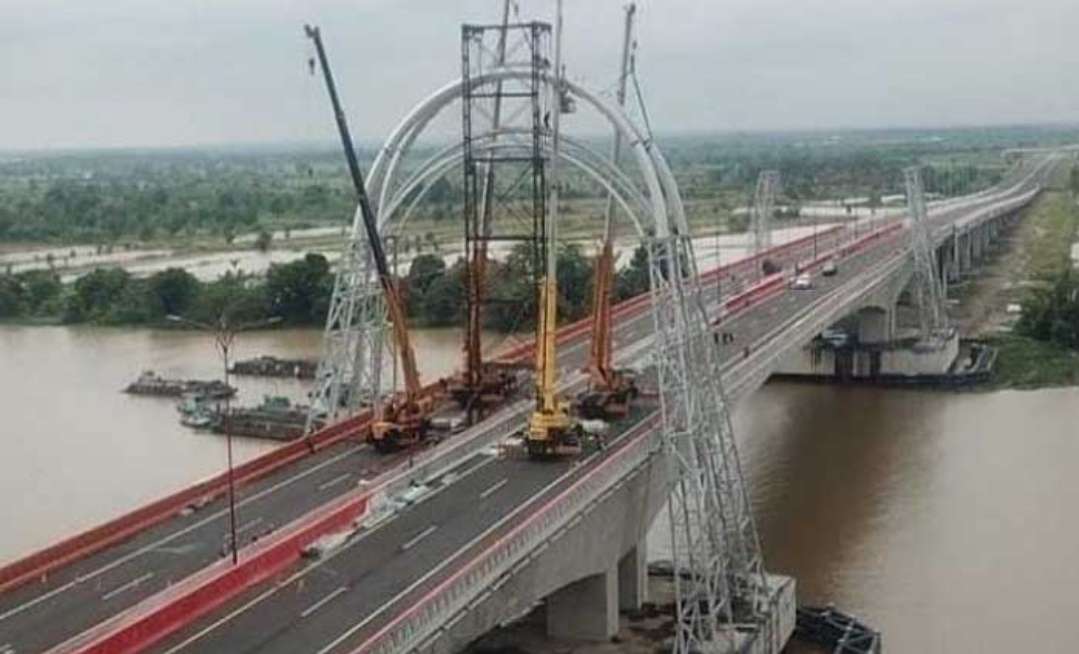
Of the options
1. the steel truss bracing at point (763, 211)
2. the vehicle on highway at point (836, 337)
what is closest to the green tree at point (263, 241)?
the steel truss bracing at point (763, 211)

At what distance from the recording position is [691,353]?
2816 cm

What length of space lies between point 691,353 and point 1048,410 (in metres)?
26.2

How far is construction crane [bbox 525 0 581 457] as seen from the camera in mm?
28219

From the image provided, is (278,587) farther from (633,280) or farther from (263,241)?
(263,241)

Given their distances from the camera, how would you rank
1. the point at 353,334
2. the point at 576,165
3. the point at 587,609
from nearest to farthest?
1. the point at 587,609
2. the point at 576,165
3. the point at 353,334

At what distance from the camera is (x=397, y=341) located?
103 ft

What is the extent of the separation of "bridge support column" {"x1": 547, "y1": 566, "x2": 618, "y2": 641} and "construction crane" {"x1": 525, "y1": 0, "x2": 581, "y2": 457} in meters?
2.81

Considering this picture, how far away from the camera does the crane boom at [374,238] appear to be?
96.5 feet

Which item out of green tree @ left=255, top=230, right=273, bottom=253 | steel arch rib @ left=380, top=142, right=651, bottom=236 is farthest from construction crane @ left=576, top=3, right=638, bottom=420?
green tree @ left=255, top=230, right=273, bottom=253

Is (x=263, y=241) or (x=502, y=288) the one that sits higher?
(x=502, y=288)

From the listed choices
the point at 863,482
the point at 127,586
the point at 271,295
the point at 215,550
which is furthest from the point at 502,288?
the point at 127,586

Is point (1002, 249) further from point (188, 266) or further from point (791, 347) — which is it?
point (791, 347)

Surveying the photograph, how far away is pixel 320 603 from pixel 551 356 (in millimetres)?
8737

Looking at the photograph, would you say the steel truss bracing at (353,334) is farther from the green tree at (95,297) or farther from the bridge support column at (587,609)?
the green tree at (95,297)
